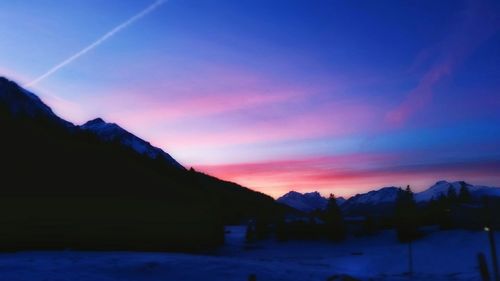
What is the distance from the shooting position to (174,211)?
32406mm

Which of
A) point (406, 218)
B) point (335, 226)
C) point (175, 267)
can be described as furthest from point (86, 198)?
point (335, 226)

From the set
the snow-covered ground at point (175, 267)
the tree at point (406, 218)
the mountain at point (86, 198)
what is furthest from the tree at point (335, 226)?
the mountain at point (86, 198)

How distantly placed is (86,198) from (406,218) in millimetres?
28590

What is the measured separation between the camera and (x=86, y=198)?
95.5 ft

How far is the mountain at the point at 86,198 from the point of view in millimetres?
27141

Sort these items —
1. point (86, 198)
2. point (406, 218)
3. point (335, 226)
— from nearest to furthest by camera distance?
point (86, 198)
point (406, 218)
point (335, 226)

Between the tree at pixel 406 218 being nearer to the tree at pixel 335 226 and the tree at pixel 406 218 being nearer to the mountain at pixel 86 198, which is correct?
the tree at pixel 335 226

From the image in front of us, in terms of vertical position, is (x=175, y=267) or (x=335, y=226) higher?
(x=335, y=226)

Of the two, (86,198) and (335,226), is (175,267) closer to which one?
(86,198)

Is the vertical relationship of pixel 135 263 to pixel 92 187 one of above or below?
below

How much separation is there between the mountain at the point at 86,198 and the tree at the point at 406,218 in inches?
722

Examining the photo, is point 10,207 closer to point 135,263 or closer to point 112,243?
point 112,243

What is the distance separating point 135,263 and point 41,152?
13.2 meters

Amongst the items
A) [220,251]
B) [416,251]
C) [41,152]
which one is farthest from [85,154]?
[416,251]
